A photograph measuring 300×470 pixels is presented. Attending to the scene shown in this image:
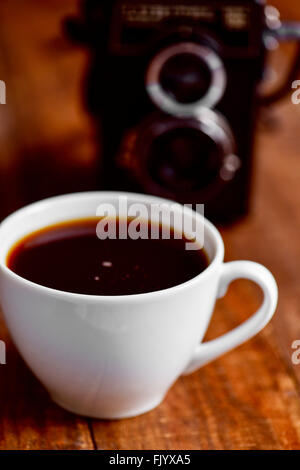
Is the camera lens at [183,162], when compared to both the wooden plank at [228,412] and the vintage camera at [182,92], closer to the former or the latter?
the vintage camera at [182,92]

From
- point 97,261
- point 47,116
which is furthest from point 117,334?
point 47,116

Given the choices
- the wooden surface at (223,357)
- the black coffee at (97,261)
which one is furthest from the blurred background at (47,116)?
the black coffee at (97,261)

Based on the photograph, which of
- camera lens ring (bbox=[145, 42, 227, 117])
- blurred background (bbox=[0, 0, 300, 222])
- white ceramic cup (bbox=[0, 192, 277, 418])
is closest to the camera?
white ceramic cup (bbox=[0, 192, 277, 418])

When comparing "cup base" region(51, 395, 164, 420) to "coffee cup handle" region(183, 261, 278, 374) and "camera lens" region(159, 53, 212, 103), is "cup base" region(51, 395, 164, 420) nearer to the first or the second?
"coffee cup handle" region(183, 261, 278, 374)

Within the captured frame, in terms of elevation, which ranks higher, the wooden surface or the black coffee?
the black coffee

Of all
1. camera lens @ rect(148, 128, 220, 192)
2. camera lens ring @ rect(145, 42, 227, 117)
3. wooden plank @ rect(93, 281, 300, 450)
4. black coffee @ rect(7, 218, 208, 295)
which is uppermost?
camera lens ring @ rect(145, 42, 227, 117)

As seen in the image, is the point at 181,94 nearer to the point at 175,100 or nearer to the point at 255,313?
the point at 175,100

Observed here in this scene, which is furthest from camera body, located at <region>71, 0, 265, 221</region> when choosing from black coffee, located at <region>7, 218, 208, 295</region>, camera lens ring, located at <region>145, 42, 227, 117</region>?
black coffee, located at <region>7, 218, 208, 295</region>

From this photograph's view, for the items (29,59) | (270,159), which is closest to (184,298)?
(270,159)
